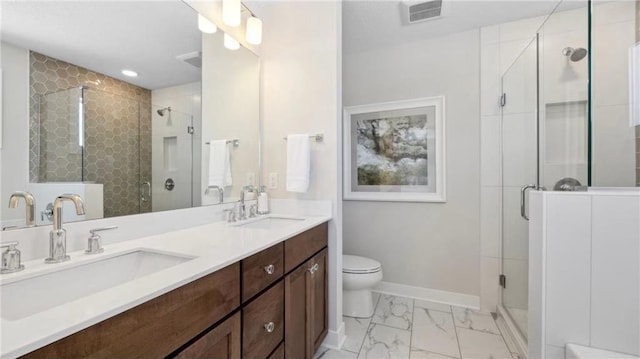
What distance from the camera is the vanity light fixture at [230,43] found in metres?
1.64

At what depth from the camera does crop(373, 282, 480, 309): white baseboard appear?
2172mm

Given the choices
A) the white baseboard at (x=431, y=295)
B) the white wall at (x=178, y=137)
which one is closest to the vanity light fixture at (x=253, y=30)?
the white wall at (x=178, y=137)

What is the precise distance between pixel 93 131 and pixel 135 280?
27.0 inches

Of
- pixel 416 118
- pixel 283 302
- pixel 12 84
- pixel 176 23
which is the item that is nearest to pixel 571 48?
pixel 416 118

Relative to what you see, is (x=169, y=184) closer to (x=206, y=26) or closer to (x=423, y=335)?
(x=206, y=26)

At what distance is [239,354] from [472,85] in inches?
97.2

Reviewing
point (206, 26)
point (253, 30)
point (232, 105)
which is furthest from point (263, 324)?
Result: point (253, 30)

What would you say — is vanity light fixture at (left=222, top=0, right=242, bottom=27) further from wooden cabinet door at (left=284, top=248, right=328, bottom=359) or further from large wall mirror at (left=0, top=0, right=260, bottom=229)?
wooden cabinet door at (left=284, top=248, right=328, bottom=359)

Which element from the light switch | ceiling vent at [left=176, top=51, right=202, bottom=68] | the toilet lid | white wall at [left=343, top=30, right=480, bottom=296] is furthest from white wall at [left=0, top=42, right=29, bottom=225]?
white wall at [left=343, top=30, right=480, bottom=296]

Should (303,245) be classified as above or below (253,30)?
below

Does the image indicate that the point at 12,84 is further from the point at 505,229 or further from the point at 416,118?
the point at 505,229

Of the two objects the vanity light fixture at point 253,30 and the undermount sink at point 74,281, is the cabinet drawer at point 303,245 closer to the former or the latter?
the undermount sink at point 74,281

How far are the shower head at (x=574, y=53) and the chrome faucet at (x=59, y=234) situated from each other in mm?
2246

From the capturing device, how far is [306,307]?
1.33m
